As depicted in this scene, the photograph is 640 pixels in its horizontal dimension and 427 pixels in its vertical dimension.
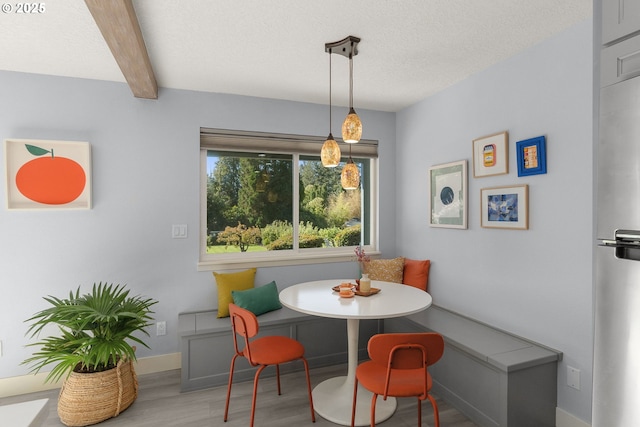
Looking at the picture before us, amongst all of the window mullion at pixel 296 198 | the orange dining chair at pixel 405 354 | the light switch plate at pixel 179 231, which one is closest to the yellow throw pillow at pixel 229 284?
the light switch plate at pixel 179 231

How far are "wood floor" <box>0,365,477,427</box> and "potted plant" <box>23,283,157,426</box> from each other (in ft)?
0.47

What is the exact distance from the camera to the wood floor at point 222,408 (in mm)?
2346

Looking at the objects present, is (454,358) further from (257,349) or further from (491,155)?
(491,155)

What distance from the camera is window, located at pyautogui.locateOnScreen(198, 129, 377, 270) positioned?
344cm

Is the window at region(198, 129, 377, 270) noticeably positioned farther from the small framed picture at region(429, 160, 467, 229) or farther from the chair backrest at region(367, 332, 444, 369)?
the chair backrest at region(367, 332, 444, 369)

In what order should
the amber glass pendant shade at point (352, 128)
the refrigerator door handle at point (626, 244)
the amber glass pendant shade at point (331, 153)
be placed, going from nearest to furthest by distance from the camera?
the refrigerator door handle at point (626, 244) < the amber glass pendant shade at point (352, 128) < the amber glass pendant shade at point (331, 153)

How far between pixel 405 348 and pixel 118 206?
2.66 metres

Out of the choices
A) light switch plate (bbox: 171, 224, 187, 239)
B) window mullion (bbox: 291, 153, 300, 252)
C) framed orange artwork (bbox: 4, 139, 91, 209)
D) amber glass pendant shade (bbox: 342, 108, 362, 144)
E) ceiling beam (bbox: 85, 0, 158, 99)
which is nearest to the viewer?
ceiling beam (bbox: 85, 0, 158, 99)

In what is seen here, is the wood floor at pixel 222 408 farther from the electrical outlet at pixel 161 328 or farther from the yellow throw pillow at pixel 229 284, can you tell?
the yellow throw pillow at pixel 229 284

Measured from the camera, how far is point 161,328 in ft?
10.3

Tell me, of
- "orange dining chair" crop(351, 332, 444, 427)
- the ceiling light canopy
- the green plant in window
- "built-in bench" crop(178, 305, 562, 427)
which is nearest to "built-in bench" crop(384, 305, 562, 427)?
"built-in bench" crop(178, 305, 562, 427)

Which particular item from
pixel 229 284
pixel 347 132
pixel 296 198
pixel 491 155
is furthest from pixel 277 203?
pixel 491 155

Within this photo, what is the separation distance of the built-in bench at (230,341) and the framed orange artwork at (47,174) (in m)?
1.41

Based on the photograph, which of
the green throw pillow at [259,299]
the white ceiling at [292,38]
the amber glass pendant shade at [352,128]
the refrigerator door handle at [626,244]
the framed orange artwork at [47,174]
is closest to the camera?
the refrigerator door handle at [626,244]
